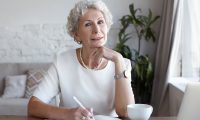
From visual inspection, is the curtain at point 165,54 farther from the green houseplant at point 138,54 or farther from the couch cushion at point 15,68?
the couch cushion at point 15,68

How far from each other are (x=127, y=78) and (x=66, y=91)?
32cm

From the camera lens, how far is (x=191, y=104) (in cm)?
122

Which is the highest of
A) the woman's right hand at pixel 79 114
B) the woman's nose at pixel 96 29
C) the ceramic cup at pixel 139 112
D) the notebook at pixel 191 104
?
the woman's nose at pixel 96 29

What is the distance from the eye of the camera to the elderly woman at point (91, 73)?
63.7 inches

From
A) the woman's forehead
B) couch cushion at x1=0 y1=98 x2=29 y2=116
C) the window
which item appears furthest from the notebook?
couch cushion at x1=0 y1=98 x2=29 y2=116

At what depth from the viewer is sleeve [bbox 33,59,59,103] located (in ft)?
5.31

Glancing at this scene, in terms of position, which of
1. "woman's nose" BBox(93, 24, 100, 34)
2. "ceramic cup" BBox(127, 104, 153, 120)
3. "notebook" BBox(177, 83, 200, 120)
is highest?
"woman's nose" BBox(93, 24, 100, 34)

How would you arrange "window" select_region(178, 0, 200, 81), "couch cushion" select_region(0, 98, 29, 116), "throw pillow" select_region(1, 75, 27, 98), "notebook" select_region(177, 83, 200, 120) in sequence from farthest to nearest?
"throw pillow" select_region(1, 75, 27, 98), "couch cushion" select_region(0, 98, 29, 116), "window" select_region(178, 0, 200, 81), "notebook" select_region(177, 83, 200, 120)

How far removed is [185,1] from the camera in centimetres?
323

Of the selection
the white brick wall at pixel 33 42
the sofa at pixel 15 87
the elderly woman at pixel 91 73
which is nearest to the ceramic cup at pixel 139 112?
the elderly woman at pixel 91 73

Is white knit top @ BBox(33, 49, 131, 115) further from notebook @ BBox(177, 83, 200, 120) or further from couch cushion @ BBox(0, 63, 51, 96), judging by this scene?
couch cushion @ BBox(0, 63, 51, 96)

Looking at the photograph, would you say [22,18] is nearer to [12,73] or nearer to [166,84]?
[12,73]

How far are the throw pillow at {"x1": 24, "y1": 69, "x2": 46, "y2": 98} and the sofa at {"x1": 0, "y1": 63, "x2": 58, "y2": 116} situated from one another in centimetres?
2

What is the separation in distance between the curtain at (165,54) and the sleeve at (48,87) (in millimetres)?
1820
